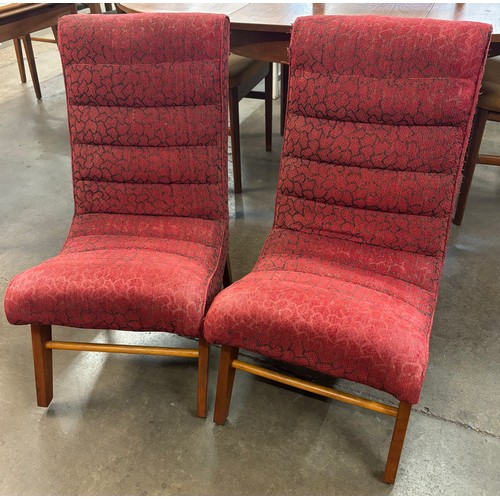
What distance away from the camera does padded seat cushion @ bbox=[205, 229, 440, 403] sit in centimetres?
127

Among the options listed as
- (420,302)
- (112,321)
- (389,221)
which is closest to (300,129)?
(389,221)

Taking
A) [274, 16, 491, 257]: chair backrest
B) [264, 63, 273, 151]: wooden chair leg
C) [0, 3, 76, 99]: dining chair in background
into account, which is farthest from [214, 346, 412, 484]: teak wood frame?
[0, 3, 76, 99]: dining chair in background

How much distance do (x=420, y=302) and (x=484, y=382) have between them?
44 cm

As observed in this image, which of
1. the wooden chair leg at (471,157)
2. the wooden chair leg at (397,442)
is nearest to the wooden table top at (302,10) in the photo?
the wooden chair leg at (471,157)

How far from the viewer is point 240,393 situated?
1.69 m

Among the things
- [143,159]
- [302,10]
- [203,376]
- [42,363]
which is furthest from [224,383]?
[302,10]

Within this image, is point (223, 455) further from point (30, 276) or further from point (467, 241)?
point (467, 241)

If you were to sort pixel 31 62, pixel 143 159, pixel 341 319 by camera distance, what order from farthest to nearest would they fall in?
1. pixel 31 62
2. pixel 143 159
3. pixel 341 319

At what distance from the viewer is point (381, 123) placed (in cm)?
161

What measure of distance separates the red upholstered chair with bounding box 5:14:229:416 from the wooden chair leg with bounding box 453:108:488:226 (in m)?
1.14

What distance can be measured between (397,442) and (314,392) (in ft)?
0.81

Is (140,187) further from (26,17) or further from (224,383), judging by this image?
(26,17)

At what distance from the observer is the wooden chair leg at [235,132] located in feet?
7.90

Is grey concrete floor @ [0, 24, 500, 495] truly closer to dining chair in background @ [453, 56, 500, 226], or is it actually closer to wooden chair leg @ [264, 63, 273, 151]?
dining chair in background @ [453, 56, 500, 226]
